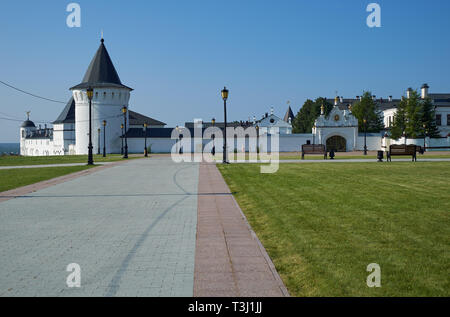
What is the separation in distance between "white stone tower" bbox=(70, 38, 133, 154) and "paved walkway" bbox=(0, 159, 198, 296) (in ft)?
187

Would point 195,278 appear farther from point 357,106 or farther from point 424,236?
point 357,106

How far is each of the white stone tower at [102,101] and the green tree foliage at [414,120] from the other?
44496 mm

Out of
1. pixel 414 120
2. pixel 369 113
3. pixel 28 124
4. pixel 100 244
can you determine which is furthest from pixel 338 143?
pixel 28 124

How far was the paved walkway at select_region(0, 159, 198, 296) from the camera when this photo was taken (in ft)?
13.7

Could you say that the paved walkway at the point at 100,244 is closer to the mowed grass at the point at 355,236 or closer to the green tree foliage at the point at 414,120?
the mowed grass at the point at 355,236

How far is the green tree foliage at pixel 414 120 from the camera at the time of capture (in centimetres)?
6088

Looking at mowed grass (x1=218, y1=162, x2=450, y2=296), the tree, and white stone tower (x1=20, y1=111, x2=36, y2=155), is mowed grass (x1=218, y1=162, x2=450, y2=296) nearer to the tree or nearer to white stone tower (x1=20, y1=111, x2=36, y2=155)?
the tree

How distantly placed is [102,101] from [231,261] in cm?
6471

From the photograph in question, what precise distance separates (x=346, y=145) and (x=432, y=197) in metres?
53.7

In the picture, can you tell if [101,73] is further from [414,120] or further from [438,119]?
[438,119]

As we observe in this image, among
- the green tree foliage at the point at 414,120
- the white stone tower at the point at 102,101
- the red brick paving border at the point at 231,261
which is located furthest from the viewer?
the white stone tower at the point at 102,101

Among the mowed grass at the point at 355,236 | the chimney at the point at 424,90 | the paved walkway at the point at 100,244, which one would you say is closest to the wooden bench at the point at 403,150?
the mowed grass at the point at 355,236

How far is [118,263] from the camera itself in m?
4.93
